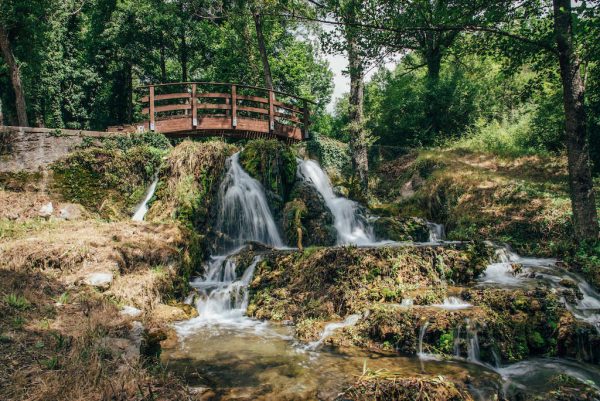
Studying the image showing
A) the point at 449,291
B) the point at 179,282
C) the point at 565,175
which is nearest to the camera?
the point at 449,291

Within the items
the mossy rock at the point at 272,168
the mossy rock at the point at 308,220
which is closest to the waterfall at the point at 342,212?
the mossy rock at the point at 308,220

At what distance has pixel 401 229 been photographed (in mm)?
12047

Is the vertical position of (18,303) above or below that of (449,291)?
above

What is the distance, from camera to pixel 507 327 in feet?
18.0

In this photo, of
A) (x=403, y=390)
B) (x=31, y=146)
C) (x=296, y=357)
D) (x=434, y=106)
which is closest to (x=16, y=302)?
(x=296, y=357)

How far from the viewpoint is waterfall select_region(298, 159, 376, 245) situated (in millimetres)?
12414

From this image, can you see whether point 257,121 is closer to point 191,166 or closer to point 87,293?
point 191,166

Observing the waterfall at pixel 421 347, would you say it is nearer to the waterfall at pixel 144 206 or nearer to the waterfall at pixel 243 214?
the waterfall at pixel 243 214

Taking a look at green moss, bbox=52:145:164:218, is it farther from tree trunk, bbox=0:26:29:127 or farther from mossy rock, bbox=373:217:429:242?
tree trunk, bbox=0:26:29:127

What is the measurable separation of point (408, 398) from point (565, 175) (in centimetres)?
1386

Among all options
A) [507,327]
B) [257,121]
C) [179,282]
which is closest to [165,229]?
[179,282]

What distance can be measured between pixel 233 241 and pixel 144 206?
2813 mm

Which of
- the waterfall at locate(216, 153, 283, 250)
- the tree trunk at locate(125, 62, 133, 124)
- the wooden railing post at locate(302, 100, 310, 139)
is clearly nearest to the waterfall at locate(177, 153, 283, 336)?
the waterfall at locate(216, 153, 283, 250)

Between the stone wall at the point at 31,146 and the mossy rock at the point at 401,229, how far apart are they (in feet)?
32.4
